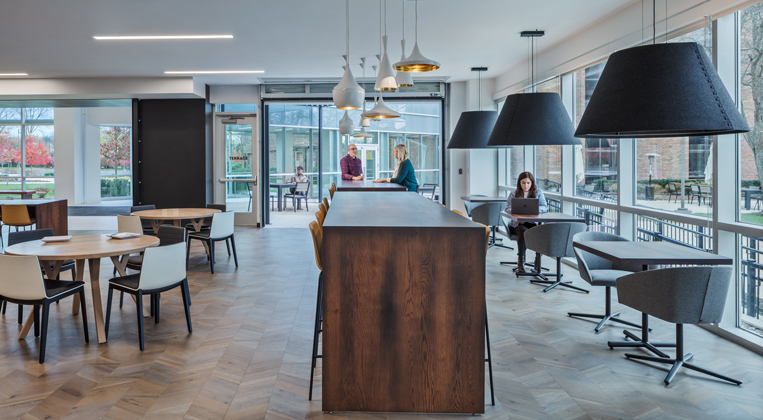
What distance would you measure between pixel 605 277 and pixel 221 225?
A: 4.57m

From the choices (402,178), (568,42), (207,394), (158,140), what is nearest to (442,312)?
(207,394)

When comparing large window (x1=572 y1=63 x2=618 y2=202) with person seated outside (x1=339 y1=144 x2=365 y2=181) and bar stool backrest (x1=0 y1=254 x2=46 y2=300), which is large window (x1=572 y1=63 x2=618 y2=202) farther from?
bar stool backrest (x1=0 y1=254 x2=46 y2=300)

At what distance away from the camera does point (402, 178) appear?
7.35 metres

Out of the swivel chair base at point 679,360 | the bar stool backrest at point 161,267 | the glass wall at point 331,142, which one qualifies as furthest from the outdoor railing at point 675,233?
the glass wall at point 331,142

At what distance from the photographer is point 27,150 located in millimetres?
15164

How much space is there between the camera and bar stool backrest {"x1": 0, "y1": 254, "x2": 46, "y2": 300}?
3.30m

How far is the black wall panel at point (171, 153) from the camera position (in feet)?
33.6

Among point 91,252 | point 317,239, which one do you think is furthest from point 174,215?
point 317,239

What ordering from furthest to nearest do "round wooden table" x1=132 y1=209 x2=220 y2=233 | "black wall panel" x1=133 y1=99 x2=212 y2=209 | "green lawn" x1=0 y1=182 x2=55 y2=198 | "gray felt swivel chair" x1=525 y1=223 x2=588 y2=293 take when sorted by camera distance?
1. "green lawn" x1=0 y1=182 x2=55 y2=198
2. "black wall panel" x1=133 y1=99 x2=212 y2=209
3. "round wooden table" x1=132 y1=209 x2=220 y2=233
4. "gray felt swivel chair" x1=525 y1=223 x2=588 y2=293

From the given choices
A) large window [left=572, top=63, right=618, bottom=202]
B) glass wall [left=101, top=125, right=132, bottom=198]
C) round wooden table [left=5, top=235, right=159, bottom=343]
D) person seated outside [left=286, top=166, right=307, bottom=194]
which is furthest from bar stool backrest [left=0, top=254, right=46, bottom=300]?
glass wall [left=101, top=125, right=132, bottom=198]

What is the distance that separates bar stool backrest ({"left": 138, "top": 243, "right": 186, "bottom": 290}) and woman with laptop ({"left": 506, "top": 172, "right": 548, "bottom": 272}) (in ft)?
12.4

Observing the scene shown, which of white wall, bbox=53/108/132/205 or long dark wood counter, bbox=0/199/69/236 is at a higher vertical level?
white wall, bbox=53/108/132/205

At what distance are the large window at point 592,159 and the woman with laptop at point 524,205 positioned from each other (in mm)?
749

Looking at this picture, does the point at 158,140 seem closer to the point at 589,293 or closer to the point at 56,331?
the point at 56,331
